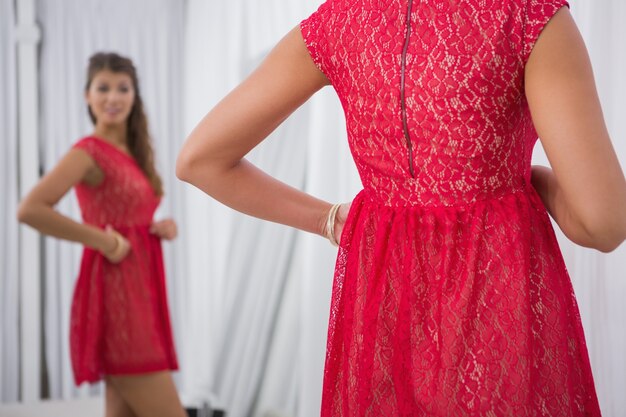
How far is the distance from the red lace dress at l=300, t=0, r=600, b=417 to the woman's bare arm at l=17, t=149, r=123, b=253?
196 centimetres

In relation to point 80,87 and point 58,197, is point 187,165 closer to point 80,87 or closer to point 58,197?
point 58,197

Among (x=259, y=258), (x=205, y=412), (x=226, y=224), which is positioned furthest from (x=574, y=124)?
(x=205, y=412)

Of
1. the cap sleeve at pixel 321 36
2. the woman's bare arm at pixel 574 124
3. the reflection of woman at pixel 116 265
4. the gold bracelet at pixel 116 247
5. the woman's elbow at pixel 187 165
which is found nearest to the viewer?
the woman's bare arm at pixel 574 124

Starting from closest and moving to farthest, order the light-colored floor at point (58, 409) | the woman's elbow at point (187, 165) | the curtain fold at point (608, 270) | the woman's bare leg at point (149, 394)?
1. the woman's elbow at point (187, 165)
2. the curtain fold at point (608, 270)
3. the woman's bare leg at point (149, 394)
4. the light-colored floor at point (58, 409)

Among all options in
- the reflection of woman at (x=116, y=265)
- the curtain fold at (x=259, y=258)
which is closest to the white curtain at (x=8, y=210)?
the curtain fold at (x=259, y=258)

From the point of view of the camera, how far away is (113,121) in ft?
10.1

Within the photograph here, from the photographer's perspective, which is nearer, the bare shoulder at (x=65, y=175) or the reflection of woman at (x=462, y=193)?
the reflection of woman at (x=462, y=193)

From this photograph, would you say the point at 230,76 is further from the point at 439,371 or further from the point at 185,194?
the point at 439,371

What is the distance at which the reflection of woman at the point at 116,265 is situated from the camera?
2734 millimetres

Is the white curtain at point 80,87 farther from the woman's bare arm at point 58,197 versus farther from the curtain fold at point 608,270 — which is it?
the curtain fold at point 608,270

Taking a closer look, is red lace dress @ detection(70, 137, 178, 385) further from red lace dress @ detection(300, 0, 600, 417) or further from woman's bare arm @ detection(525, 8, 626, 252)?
woman's bare arm @ detection(525, 8, 626, 252)

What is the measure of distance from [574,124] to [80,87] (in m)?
4.54

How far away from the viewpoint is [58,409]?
486 centimetres

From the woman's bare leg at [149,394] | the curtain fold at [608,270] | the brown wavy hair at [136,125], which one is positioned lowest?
the woman's bare leg at [149,394]
